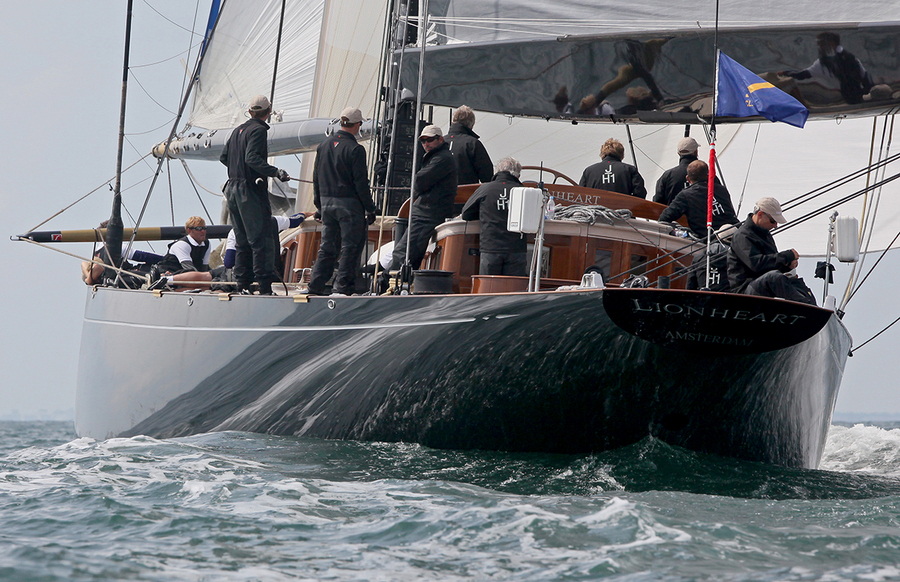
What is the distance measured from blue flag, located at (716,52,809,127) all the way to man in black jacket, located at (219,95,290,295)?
3.11 m

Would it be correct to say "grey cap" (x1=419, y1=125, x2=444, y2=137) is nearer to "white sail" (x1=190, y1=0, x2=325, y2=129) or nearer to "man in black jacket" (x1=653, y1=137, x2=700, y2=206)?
"man in black jacket" (x1=653, y1=137, x2=700, y2=206)

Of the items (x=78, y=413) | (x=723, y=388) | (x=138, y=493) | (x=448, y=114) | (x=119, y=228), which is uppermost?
(x=448, y=114)

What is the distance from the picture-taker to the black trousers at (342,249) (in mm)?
6730

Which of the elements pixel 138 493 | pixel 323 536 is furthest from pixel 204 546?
pixel 138 493

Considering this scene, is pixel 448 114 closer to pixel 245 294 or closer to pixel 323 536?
pixel 245 294

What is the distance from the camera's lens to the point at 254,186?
7262mm

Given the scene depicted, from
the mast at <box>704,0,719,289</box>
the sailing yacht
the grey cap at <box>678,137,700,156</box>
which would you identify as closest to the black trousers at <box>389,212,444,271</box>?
the sailing yacht

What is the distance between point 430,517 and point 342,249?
10.0ft

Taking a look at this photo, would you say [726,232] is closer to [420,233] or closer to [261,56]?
[420,233]

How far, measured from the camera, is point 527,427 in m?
5.57

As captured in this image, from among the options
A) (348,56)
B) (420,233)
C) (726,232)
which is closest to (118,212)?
(420,233)

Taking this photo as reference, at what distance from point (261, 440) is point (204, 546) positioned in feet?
9.65

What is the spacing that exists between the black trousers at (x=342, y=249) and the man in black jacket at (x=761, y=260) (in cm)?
247

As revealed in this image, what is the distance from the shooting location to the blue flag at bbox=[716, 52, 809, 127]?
580 centimetres
